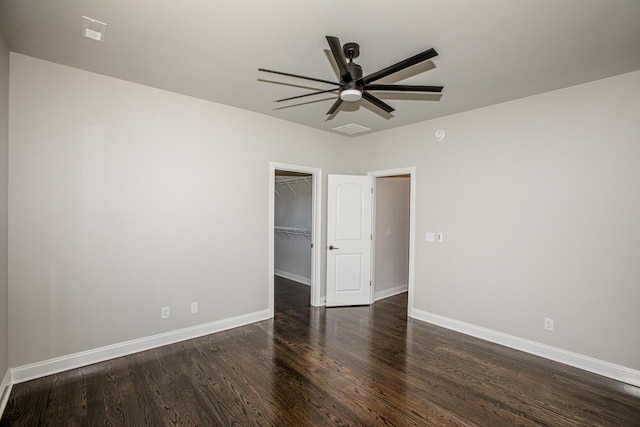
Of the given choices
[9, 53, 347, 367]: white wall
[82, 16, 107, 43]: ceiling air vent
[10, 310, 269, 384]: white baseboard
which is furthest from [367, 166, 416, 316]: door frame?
[82, 16, 107, 43]: ceiling air vent

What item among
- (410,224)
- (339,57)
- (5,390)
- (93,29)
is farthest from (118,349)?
(410,224)

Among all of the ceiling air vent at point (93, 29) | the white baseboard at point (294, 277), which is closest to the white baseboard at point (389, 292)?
the white baseboard at point (294, 277)

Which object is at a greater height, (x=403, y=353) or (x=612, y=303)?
(x=612, y=303)

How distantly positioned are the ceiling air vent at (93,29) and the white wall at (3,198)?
0.68 m

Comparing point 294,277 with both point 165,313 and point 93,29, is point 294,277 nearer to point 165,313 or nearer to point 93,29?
point 165,313

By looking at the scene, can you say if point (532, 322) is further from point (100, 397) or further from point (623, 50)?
point (100, 397)

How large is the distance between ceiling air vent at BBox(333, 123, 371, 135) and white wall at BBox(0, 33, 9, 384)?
3.65 meters

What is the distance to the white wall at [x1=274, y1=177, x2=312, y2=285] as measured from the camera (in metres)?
6.32

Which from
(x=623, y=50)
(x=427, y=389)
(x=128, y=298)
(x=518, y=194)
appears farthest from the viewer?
(x=518, y=194)

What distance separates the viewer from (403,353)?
3.34 meters

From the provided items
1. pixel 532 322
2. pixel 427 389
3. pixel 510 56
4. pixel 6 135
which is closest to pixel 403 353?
pixel 427 389

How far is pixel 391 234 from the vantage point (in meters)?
5.73

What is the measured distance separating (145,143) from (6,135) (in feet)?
3.46

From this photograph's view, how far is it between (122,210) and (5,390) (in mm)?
1691
